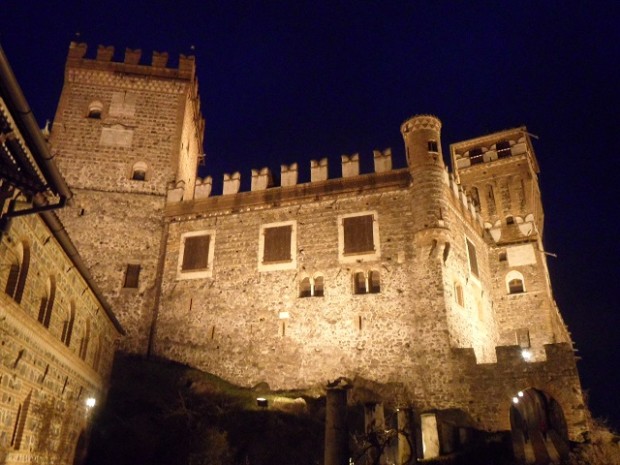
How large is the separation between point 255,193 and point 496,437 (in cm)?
1320

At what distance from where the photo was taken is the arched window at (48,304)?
1187 centimetres

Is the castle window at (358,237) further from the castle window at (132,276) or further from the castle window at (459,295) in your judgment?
the castle window at (132,276)

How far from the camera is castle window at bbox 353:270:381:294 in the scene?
20.5 metres

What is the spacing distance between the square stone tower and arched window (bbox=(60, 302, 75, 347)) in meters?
8.45

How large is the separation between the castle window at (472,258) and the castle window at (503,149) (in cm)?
1077

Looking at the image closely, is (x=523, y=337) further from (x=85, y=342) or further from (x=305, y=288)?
(x=85, y=342)

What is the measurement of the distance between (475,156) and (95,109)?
20611 millimetres

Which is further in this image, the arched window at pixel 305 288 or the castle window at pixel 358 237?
the arched window at pixel 305 288

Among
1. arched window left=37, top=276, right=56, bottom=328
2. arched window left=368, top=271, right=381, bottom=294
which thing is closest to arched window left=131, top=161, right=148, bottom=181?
arched window left=368, top=271, right=381, bottom=294

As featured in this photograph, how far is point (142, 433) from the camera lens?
53.9 feet

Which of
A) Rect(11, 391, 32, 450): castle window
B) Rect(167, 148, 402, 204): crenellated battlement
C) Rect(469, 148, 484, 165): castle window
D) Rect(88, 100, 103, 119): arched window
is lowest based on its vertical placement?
Rect(11, 391, 32, 450): castle window

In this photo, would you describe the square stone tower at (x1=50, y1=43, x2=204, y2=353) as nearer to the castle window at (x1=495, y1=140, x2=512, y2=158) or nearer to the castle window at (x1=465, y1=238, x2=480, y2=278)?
the castle window at (x1=465, y1=238, x2=480, y2=278)

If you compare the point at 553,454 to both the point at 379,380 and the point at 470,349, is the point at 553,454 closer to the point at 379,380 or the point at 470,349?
the point at 470,349

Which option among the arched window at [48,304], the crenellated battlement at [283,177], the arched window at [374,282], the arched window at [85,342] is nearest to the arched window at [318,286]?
the arched window at [374,282]
